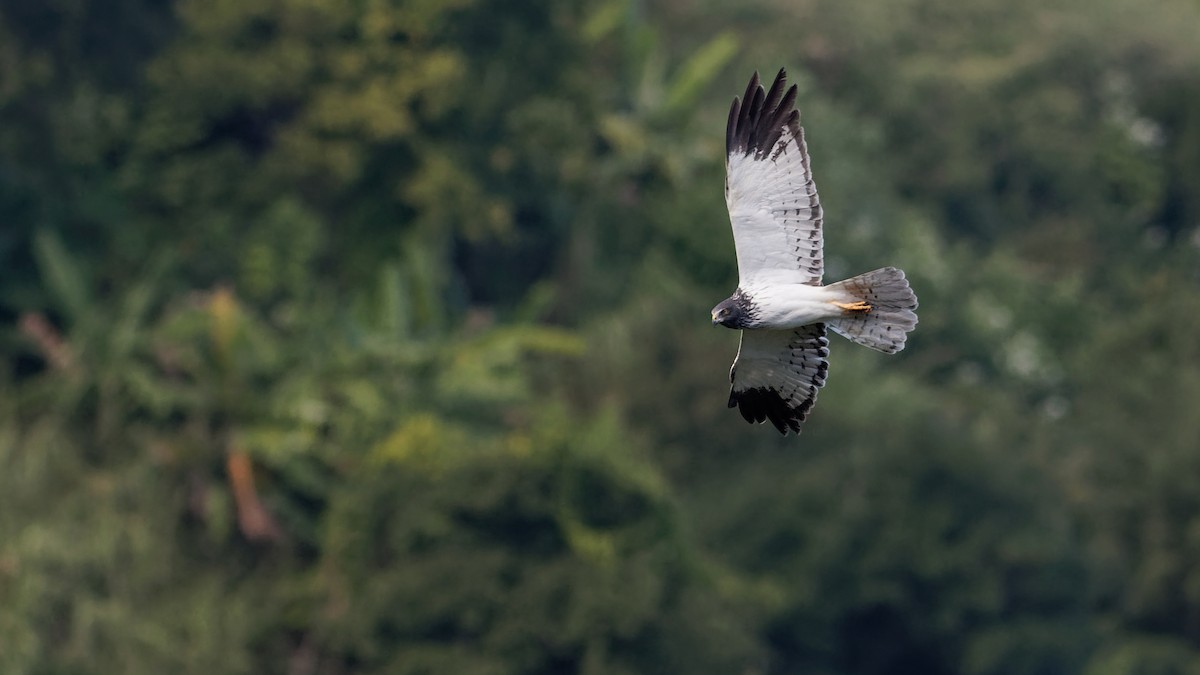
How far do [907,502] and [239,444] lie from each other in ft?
32.8

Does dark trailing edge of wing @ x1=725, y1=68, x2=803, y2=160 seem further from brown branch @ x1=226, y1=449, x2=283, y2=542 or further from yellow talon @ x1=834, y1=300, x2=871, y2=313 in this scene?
brown branch @ x1=226, y1=449, x2=283, y2=542

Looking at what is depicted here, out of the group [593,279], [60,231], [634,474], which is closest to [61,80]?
[60,231]

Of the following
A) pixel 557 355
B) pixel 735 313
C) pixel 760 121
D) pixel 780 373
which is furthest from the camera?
pixel 557 355

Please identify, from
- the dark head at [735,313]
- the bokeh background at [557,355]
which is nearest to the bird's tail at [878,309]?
the dark head at [735,313]

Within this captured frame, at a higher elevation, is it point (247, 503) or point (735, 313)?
point (247, 503)

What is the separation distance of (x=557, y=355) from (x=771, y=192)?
2236cm

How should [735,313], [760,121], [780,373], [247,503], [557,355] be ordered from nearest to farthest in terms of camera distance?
[735,313]
[760,121]
[780,373]
[247,503]
[557,355]

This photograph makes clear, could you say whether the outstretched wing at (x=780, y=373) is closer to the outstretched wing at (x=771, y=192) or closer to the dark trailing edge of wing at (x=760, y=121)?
the outstretched wing at (x=771, y=192)

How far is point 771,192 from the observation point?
15.0m

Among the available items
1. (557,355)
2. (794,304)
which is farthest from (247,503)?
(794,304)

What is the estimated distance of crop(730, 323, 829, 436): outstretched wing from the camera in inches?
607

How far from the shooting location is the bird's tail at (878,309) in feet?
48.3

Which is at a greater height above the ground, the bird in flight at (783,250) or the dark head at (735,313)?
the bird in flight at (783,250)

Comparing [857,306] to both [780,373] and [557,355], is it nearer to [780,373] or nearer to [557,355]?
[780,373]
